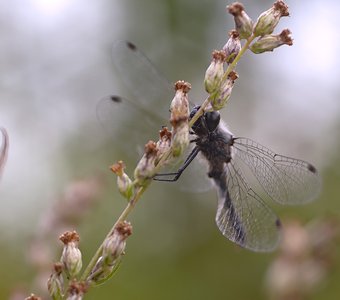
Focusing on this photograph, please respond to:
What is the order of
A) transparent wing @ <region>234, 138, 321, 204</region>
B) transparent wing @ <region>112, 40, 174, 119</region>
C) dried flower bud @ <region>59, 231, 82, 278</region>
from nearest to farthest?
dried flower bud @ <region>59, 231, 82, 278</region>
transparent wing @ <region>234, 138, 321, 204</region>
transparent wing @ <region>112, 40, 174, 119</region>

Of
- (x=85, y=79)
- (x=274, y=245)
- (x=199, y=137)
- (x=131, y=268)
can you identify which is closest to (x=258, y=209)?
(x=274, y=245)

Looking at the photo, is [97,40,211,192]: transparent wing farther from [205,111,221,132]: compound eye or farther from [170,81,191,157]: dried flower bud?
[170,81,191,157]: dried flower bud

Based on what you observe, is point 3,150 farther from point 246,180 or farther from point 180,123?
point 246,180

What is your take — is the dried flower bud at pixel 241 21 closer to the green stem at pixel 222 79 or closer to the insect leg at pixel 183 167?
the green stem at pixel 222 79

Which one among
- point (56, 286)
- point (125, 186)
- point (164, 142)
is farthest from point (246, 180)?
point (56, 286)

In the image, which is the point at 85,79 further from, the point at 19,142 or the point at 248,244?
the point at 248,244

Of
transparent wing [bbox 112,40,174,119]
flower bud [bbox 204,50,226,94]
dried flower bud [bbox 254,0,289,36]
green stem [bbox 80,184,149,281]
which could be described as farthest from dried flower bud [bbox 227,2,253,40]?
transparent wing [bbox 112,40,174,119]
